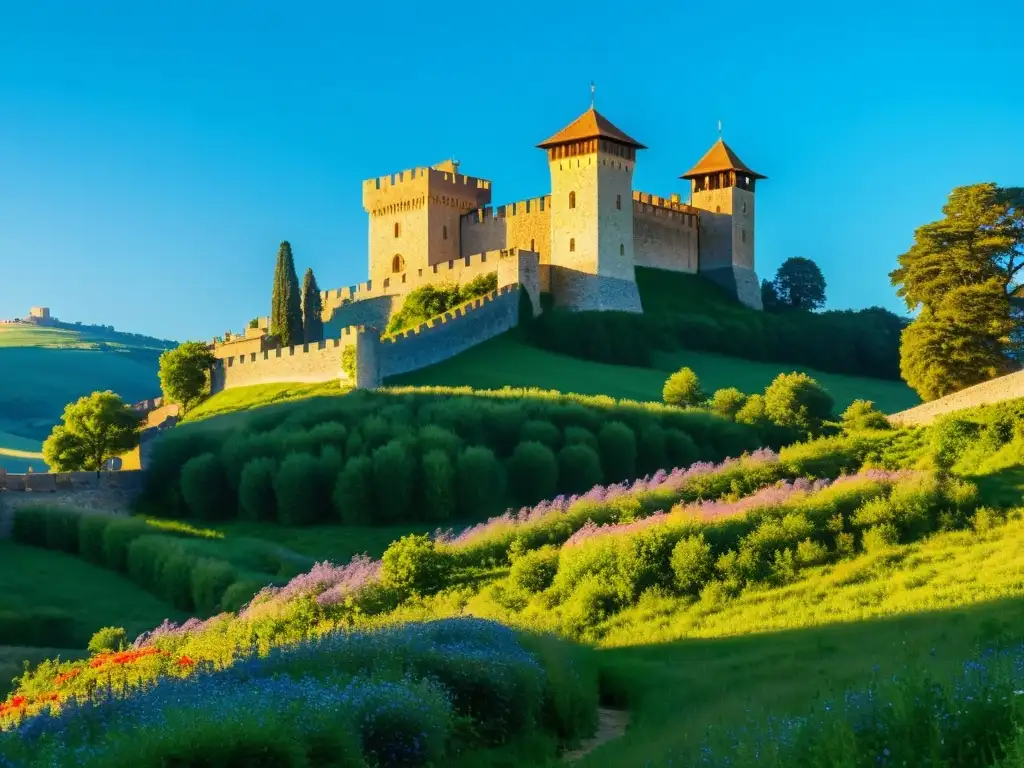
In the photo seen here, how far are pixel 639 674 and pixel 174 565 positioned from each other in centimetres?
1953

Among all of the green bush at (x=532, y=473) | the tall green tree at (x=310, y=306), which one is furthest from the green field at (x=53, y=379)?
the green bush at (x=532, y=473)

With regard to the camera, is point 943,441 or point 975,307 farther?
point 975,307

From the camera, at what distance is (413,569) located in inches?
953

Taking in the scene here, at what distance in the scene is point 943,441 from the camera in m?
31.6

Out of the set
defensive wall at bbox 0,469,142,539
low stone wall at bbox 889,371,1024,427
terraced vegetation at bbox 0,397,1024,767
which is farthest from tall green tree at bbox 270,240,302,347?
terraced vegetation at bbox 0,397,1024,767

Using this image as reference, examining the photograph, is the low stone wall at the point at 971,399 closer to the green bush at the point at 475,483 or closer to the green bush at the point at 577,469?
the green bush at the point at 577,469

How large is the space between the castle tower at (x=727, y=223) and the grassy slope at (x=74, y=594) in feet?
157

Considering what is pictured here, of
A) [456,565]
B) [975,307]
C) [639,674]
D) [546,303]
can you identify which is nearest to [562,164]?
[546,303]

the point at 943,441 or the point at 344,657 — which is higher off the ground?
the point at 943,441

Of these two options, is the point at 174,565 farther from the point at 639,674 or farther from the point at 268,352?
the point at 268,352

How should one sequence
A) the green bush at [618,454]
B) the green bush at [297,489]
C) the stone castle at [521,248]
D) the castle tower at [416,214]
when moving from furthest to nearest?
1. the castle tower at [416,214]
2. the stone castle at [521,248]
3. the green bush at [618,454]
4. the green bush at [297,489]

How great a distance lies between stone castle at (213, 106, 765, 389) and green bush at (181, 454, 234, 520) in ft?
25.6

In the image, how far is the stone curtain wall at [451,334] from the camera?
52.9 meters


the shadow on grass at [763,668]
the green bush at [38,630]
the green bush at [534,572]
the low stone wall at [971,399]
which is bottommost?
the green bush at [38,630]
